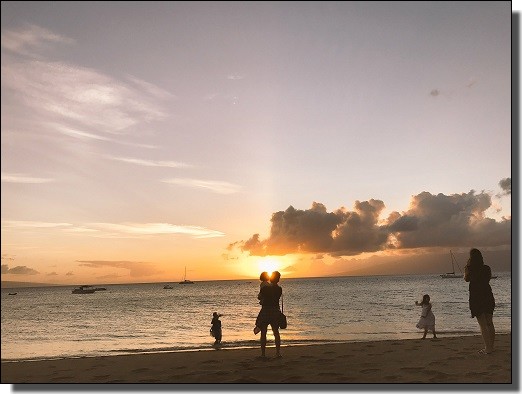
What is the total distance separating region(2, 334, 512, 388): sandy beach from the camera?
7764 millimetres

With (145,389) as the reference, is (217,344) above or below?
below

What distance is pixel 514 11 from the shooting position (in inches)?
338

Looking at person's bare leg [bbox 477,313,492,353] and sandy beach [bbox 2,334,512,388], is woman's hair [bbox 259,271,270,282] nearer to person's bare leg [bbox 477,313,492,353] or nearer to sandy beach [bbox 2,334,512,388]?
sandy beach [bbox 2,334,512,388]

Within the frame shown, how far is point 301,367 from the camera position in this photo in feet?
28.9

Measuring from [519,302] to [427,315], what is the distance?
22.5ft

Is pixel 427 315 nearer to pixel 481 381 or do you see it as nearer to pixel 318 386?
pixel 481 381

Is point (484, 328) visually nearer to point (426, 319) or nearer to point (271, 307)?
point (271, 307)

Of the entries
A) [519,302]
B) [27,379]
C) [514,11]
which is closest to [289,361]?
[519,302]

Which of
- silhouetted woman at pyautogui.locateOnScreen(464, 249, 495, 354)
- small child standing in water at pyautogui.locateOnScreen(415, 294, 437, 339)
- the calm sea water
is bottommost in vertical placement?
the calm sea water

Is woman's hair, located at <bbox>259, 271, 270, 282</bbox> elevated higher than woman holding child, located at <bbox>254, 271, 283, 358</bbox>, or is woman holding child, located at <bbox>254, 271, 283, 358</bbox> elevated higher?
woman's hair, located at <bbox>259, 271, 270, 282</bbox>

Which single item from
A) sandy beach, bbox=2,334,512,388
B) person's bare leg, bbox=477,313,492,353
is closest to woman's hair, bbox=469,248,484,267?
person's bare leg, bbox=477,313,492,353

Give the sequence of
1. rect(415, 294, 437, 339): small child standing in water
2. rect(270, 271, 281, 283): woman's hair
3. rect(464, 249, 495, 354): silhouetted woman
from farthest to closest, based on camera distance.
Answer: rect(415, 294, 437, 339): small child standing in water
rect(270, 271, 281, 283): woman's hair
rect(464, 249, 495, 354): silhouetted woman

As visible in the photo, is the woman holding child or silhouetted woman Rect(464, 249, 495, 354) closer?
silhouetted woman Rect(464, 249, 495, 354)

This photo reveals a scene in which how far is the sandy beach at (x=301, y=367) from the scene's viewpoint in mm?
7764
